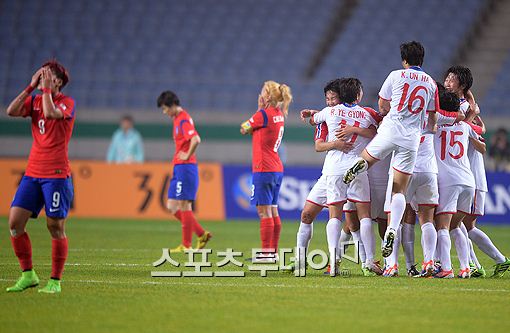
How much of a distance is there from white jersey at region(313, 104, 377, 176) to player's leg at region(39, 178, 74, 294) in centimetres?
315

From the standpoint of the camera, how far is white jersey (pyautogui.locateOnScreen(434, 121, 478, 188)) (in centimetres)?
1080

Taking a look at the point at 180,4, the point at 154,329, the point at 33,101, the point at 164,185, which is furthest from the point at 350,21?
the point at 154,329

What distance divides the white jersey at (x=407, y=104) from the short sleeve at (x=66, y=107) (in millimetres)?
3290

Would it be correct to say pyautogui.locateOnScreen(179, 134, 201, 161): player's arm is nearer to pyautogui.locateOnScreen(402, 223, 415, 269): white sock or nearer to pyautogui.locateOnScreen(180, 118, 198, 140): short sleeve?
pyautogui.locateOnScreen(180, 118, 198, 140): short sleeve

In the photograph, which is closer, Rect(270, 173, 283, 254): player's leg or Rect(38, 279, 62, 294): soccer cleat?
Rect(38, 279, 62, 294): soccer cleat

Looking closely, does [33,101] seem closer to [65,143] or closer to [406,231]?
[65,143]

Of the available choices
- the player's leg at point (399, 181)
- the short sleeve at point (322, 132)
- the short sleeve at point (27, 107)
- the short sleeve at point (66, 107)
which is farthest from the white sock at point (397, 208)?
the short sleeve at point (27, 107)

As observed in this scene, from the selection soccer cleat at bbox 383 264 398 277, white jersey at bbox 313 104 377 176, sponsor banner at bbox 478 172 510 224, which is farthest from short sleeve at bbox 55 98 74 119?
sponsor banner at bbox 478 172 510 224

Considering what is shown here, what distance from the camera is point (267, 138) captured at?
1250cm

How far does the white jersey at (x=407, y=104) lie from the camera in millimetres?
10219

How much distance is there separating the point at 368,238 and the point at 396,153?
39.7 inches

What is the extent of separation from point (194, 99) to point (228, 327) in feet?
72.3

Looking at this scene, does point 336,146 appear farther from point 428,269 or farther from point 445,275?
point 445,275

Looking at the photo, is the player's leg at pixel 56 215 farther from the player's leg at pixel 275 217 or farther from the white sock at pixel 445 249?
the player's leg at pixel 275 217
